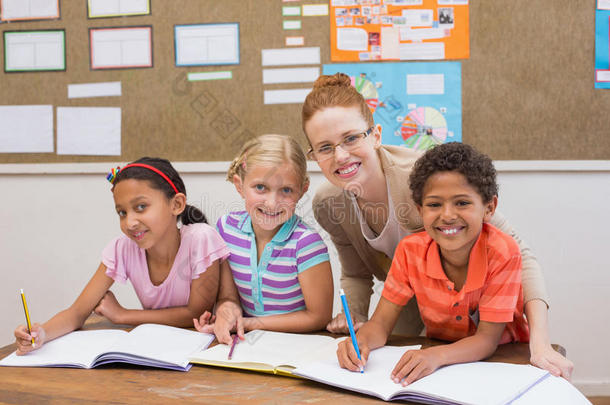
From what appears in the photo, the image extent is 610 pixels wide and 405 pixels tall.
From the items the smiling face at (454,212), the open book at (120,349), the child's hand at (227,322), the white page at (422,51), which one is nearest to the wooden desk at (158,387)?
the open book at (120,349)

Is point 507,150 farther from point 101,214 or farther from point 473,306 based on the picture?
point 101,214

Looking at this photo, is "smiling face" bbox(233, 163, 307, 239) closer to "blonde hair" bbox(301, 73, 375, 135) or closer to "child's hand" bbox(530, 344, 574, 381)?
"blonde hair" bbox(301, 73, 375, 135)

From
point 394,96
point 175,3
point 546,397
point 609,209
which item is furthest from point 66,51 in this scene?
point 609,209

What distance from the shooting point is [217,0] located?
6.76 ft

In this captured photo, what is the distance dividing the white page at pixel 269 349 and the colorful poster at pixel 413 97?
1.19 meters

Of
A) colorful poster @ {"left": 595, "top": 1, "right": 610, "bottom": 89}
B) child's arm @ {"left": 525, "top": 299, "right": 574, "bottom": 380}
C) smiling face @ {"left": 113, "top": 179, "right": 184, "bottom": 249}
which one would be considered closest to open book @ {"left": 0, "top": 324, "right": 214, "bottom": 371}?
smiling face @ {"left": 113, "top": 179, "right": 184, "bottom": 249}

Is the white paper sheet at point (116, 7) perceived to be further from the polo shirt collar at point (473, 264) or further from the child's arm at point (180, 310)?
the polo shirt collar at point (473, 264)

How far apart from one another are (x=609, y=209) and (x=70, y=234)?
2.40m

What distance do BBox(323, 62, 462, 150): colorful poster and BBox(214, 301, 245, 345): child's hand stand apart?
3.77ft

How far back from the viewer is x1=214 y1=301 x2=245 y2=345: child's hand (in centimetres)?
107

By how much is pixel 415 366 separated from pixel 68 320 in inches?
32.7

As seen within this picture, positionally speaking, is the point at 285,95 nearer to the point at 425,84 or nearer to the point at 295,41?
the point at 295,41

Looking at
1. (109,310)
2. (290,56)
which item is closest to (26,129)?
(290,56)

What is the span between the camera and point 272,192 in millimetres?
1217
